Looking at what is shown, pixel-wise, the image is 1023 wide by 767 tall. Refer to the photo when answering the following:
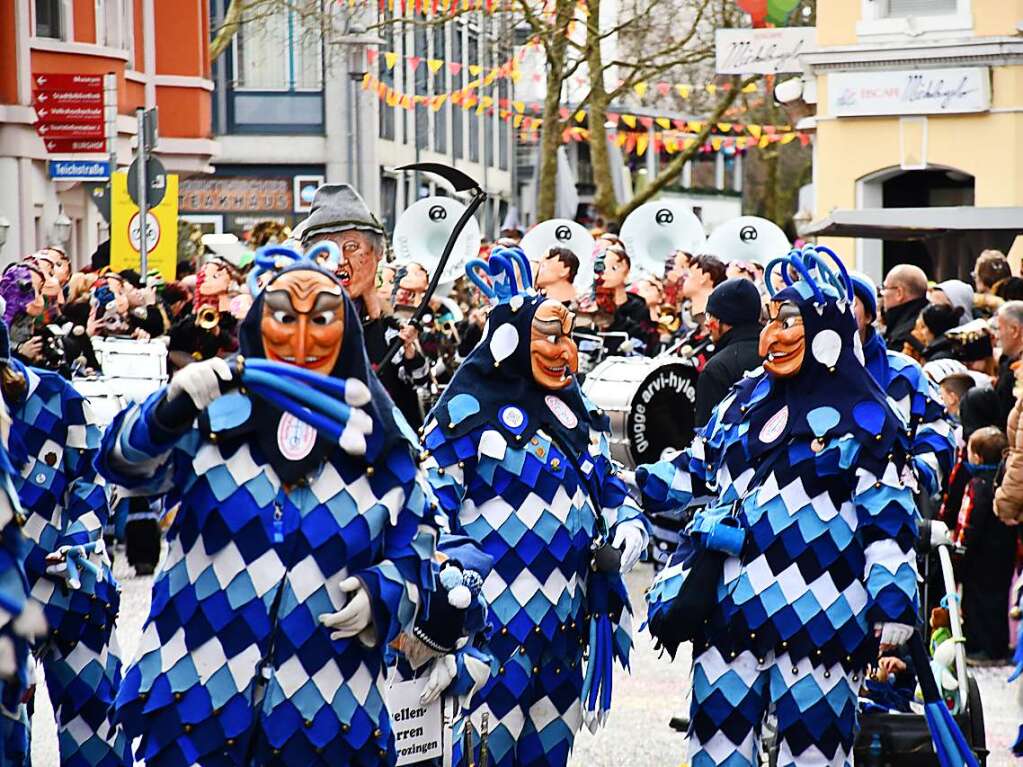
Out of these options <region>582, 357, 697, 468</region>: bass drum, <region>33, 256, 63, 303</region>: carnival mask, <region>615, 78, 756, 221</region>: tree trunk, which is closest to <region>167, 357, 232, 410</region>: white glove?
<region>33, 256, 63, 303</region>: carnival mask

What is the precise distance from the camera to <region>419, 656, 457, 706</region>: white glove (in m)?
6.05

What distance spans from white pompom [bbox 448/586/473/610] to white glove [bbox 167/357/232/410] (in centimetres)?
97

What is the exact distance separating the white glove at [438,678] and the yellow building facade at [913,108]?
62.0 feet

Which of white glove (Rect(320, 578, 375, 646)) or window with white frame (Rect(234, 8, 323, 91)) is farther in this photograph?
window with white frame (Rect(234, 8, 323, 91))

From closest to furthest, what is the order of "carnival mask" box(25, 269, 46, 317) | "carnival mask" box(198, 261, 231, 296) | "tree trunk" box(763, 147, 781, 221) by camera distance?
"carnival mask" box(25, 269, 46, 317) < "carnival mask" box(198, 261, 231, 296) < "tree trunk" box(763, 147, 781, 221)

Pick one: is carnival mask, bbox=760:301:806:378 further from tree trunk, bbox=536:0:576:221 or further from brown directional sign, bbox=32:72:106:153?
tree trunk, bbox=536:0:576:221

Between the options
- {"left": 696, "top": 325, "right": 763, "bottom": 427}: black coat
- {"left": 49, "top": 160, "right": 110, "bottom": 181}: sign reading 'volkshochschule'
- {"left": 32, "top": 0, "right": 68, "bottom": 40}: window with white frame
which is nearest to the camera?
{"left": 696, "top": 325, "right": 763, "bottom": 427}: black coat

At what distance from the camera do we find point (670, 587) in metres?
7.08

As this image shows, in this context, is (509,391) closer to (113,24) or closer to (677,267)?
(677,267)

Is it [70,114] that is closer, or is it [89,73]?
[70,114]

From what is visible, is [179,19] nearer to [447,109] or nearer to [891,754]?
[447,109]

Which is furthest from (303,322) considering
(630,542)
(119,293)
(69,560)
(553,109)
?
(553,109)

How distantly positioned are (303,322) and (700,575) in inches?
82.6

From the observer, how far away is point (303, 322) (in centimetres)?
535
